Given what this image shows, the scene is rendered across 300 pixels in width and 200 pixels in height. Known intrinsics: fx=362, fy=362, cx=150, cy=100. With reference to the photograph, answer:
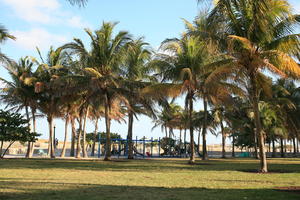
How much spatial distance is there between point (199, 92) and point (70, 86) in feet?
30.4

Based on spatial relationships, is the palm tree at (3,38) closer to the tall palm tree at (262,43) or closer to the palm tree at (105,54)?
the palm tree at (105,54)

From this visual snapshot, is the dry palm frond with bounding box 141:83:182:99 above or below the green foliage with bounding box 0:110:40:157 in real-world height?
above

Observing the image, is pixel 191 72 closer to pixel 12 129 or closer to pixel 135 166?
pixel 135 166

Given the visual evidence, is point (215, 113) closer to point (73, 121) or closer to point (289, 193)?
point (73, 121)

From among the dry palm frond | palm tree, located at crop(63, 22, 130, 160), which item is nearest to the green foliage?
palm tree, located at crop(63, 22, 130, 160)

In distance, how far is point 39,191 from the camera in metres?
8.77

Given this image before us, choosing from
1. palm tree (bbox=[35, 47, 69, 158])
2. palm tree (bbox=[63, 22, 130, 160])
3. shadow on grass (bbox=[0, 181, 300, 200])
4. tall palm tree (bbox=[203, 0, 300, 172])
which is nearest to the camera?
shadow on grass (bbox=[0, 181, 300, 200])

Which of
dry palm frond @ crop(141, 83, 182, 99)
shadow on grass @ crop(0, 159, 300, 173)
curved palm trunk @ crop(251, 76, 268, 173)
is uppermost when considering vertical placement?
dry palm frond @ crop(141, 83, 182, 99)

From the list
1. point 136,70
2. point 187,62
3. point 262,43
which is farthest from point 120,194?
point 136,70

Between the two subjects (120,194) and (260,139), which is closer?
(120,194)

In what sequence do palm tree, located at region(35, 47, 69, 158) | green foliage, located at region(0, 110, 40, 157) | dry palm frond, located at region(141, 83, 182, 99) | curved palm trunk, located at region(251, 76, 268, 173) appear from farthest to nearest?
1. palm tree, located at region(35, 47, 69, 158)
2. green foliage, located at region(0, 110, 40, 157)
3. dry palm frond, located at region(141, 83, 182, 99)
4. curved palm trunk, located at region(251, 76, 268, 173)

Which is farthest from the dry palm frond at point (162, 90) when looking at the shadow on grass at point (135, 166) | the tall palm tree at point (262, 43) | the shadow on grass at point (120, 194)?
the shadow on grass at point (120, 194)

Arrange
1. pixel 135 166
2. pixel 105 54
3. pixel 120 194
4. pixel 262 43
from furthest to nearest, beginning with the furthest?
pixel 105 54
pixel 135 166
pixel 262 43
pixel 120 194

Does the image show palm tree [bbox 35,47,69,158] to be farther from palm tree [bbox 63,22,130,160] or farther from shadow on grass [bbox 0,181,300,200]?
shadow on grass [bbox 0,181,300,200]
